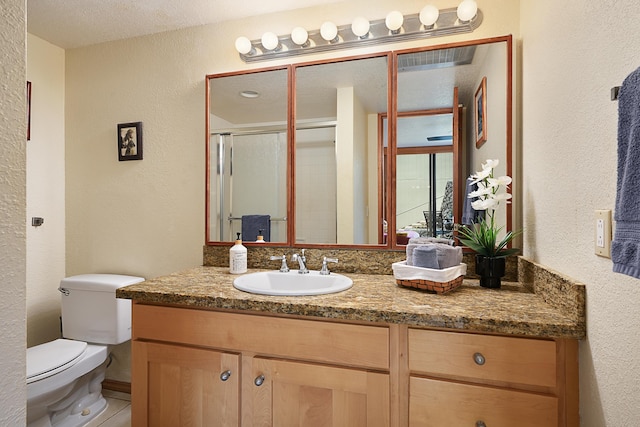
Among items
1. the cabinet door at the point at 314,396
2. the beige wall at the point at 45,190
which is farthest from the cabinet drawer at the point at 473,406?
the beige wall at the point at 45,190

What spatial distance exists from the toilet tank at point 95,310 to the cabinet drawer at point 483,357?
1682 mm

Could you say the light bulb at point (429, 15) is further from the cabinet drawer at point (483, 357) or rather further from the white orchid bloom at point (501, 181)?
the cabinet drawer at point (483, 357)

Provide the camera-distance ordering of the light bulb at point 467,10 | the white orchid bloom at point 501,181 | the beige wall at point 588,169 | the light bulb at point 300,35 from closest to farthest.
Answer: the beige wall at point 588,169 → the white orchid bloom at point 501,181 → the light bulb at point 467,10 → the light bulb at point 300,35

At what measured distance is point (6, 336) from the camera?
57 cm

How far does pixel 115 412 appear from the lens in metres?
2.03

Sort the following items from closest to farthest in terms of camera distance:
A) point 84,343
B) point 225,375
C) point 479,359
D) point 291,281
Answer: point 479,359
point 225,375
point 291,281
point 84,343

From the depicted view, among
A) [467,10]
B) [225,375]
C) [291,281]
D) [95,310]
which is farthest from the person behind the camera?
[95,310]

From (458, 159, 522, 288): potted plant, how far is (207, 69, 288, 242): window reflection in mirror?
3.04 ft

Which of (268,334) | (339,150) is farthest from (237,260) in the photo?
(339,150)

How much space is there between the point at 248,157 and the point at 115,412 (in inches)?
67.0

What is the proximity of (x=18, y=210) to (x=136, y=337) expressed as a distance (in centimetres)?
95

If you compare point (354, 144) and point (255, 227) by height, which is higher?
point (354, 144)

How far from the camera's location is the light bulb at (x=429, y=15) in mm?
1571

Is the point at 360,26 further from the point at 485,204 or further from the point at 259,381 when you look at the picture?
the point at 259,381
